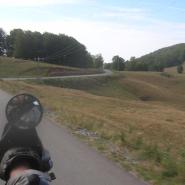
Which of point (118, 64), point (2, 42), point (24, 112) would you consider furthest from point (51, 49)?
point (24, 112)

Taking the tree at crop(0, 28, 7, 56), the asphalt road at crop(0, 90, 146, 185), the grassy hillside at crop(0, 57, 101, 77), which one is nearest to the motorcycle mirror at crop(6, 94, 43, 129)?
the asphalt road at crop(0, 90, 146, 185)

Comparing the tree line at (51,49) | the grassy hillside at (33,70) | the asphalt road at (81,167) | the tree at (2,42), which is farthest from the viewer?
the tree at (2,42)

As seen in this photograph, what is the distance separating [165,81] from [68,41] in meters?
53.6

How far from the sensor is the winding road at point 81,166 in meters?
8.88

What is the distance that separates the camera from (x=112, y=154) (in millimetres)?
11852

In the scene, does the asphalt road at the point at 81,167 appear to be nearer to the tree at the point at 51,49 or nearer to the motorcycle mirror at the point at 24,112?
the motorcycle mirror at the point at 24,112

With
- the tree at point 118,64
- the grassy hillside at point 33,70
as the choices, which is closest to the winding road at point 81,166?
the grassy hillside at point 33,70

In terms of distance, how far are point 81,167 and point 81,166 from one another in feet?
0.36

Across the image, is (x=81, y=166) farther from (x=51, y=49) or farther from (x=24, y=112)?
(x=51, y=49)

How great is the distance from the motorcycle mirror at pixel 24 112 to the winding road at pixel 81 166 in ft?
19.0

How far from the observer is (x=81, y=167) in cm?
1009

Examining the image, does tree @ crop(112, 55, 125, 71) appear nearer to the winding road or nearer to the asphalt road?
the winding road

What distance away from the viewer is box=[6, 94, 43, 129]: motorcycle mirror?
2.79 metres

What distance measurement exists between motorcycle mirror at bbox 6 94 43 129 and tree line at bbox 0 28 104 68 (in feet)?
483
